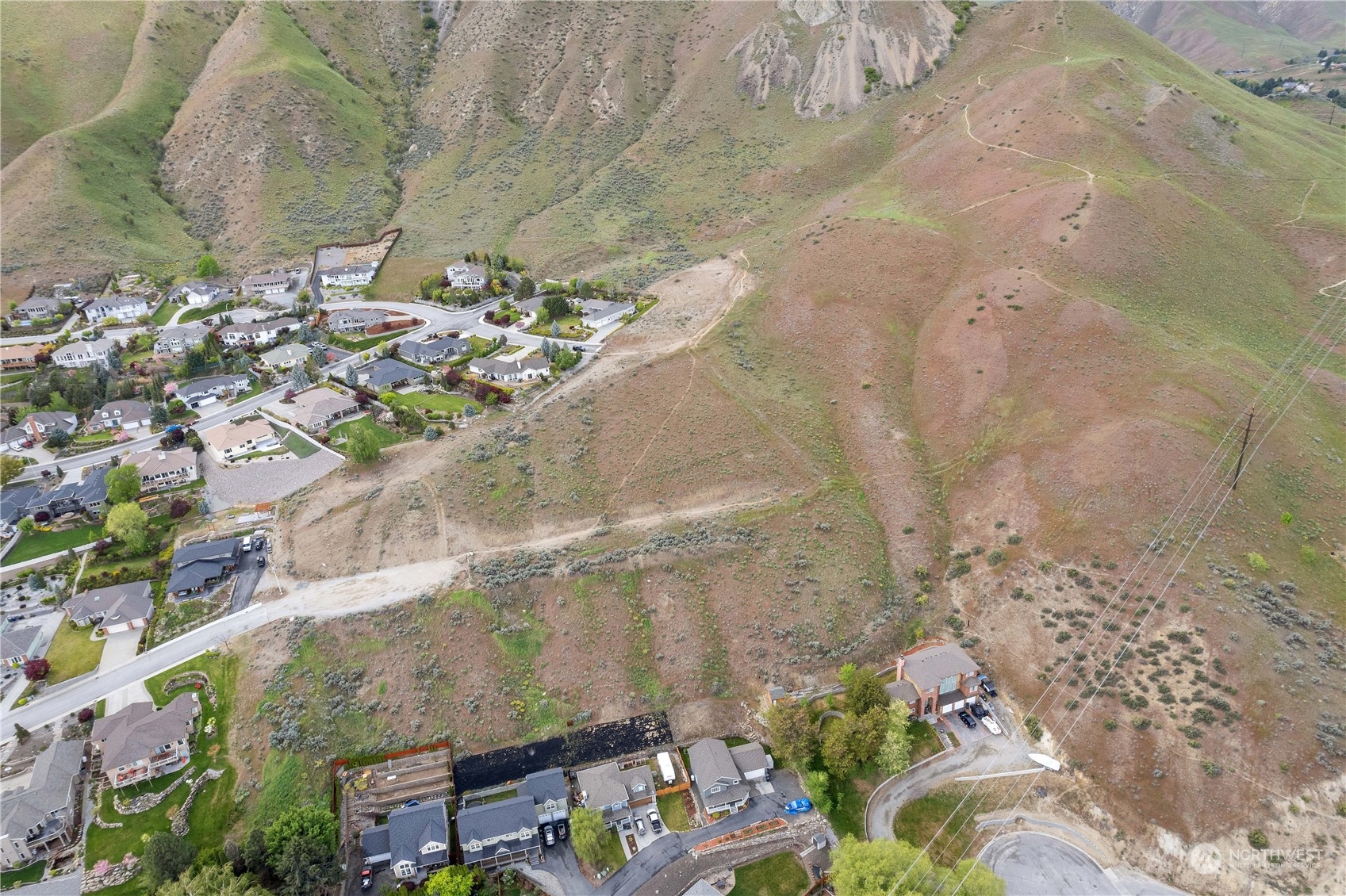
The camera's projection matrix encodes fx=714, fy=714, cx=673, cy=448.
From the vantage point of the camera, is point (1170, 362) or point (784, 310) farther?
point (784, 310)

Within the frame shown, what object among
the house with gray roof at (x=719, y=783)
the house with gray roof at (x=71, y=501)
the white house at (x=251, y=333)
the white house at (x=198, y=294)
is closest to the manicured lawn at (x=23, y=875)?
the house with gray roof at (x=71, y=501)

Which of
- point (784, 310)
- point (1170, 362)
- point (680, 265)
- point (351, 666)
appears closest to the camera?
point (351, 666)

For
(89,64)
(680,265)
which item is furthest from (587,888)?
(89,64)

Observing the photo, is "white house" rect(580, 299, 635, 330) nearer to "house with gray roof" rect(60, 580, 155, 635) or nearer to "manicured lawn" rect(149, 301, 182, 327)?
"house with gray roof" rect(60, 580, 155, 635)

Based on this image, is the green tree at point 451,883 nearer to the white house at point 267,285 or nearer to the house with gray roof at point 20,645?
the house with gray roof at point 20,645

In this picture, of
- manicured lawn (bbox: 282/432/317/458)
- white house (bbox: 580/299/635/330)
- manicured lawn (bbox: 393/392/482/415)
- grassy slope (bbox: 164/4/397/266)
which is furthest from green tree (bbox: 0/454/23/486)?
white house (bbox: 580/299/635/330)

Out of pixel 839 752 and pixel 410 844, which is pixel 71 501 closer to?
pixel 410 844

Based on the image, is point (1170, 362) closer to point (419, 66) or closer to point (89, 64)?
point (419, 66)
